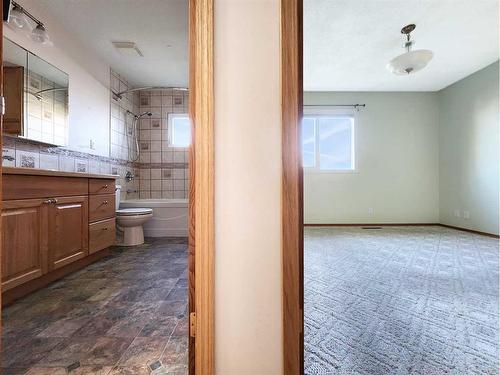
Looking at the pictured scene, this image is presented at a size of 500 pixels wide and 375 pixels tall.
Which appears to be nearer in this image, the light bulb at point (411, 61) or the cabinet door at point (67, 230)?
the cabinet door at point (67, 230)

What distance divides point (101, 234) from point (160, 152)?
2.25 metres

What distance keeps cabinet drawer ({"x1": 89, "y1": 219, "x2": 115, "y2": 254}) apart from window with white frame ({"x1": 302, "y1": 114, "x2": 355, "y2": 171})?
339 cm

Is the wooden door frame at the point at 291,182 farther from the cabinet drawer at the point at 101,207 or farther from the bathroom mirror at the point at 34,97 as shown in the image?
the bathroom mirror at the point at 34,97

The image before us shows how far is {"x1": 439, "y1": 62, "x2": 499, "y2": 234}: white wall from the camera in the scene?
367 centimetres

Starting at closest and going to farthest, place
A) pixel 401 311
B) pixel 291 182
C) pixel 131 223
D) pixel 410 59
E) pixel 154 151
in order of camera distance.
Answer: pixel 291 182 < pixel 401 311 < pixel 410 59 < pixel 131 223 < pixel 154 151

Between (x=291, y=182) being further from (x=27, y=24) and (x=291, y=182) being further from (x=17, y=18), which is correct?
(x=27, y=24)

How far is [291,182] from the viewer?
2.61 ft

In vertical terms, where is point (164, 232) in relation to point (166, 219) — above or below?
below

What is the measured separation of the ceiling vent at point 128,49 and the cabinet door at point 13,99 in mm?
1203

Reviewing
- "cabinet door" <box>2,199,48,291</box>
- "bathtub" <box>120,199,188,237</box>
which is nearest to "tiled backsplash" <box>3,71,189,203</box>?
"bathtub" <box>120,199,188,237</box>

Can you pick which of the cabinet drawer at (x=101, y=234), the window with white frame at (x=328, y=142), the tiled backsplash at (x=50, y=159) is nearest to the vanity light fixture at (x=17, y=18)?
the tiled backsplash at (x=50, y=159)

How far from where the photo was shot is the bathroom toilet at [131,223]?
2.93 m

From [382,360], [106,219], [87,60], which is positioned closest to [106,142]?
[87,60]

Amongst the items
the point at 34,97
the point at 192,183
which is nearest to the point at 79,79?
the point at 34,97
